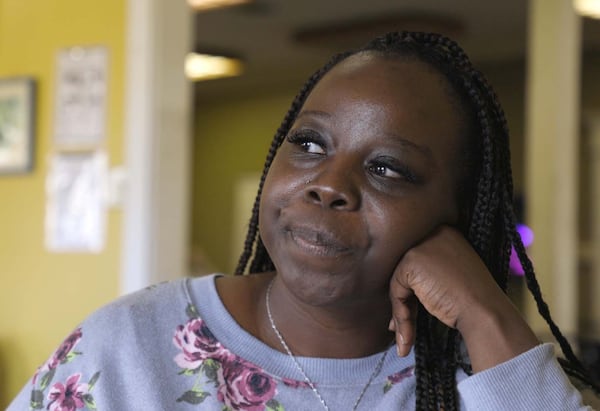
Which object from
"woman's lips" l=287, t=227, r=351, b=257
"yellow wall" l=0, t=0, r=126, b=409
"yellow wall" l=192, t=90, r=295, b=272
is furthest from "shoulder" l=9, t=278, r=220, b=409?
"yellow wall" l=192, t=90, r=295, b=272

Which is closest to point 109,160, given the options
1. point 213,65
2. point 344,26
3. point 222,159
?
Result: point 344,26

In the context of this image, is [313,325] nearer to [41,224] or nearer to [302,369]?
[302,369]

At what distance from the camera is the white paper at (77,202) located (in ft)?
9.70

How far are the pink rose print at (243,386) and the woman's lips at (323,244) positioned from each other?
0.20m

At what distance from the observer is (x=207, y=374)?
1142mm

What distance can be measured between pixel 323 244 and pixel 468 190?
11.4 inches

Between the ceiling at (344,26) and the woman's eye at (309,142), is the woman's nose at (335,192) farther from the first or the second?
the ceiling at (344,26)

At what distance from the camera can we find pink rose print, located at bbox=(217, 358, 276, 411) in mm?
1131

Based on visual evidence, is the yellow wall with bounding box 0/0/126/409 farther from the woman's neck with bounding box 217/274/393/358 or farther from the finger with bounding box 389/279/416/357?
the finger with bounding box 389/279/416/357

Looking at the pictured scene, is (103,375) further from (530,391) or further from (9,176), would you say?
(9,176)

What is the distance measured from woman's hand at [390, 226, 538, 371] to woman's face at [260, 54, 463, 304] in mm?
23

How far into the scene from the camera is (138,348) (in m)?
1.15

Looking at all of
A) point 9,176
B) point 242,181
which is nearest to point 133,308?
point 9,176

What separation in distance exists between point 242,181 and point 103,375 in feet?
26.5
